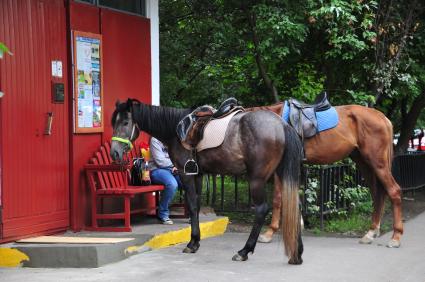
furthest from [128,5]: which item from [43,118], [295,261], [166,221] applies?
[295,261]

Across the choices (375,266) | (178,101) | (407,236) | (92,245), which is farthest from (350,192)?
(178,101)

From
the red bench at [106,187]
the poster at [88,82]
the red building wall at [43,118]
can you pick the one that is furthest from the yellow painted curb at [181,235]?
the poster at [88,82]

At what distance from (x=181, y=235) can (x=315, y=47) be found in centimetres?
484

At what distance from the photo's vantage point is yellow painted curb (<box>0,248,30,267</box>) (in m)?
6.95

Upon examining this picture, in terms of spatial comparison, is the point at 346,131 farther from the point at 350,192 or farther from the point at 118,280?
the point at 118,280

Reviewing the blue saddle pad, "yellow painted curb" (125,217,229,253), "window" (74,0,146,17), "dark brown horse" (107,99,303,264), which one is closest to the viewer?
"dark brown horse" (107,99,303,264)

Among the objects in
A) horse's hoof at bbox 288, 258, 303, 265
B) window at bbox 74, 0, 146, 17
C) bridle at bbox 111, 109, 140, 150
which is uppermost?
window at bbox 74, 0, 146, 17

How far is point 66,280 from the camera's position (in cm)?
624

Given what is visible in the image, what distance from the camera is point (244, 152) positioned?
7016 mm

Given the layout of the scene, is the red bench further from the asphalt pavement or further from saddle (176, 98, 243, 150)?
saddle (176, 98, 243, 150)

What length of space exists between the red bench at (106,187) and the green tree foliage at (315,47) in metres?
3.18

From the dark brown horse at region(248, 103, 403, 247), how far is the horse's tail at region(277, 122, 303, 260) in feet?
5.53

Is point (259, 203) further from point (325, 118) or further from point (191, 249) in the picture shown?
point (325, 118)

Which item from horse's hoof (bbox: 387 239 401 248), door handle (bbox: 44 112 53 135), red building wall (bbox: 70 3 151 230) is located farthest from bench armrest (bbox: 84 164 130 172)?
horse's hoof (bbox: 387 239 401 248)
